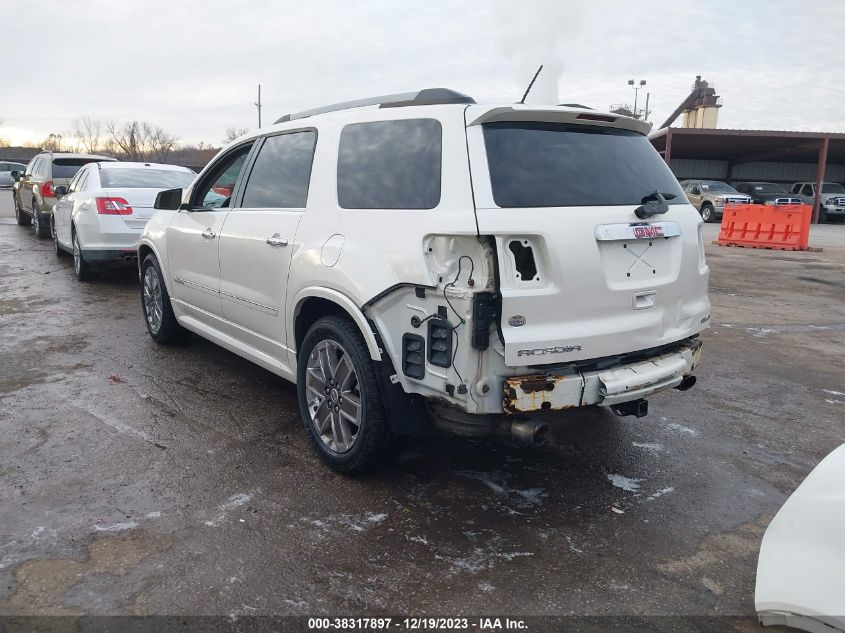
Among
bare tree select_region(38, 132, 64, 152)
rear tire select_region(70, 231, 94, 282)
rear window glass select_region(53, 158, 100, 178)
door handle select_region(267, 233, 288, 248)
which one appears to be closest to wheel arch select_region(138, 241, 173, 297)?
door handle select_region(267, 233, 288, 248)

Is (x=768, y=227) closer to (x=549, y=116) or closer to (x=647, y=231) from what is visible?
(x=647, y=231)

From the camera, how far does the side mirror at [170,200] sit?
5391mm

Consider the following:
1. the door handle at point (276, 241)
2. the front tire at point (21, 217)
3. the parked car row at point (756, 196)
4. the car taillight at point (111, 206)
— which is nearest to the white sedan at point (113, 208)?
the car taillight at point (111, 206)

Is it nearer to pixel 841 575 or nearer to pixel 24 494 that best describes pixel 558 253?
pixel 841 575

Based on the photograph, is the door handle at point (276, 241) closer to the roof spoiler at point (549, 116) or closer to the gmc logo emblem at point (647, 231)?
the roof spoiler at point (549, 116)

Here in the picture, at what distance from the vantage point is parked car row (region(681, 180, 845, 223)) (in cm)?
2616

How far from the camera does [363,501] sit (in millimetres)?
3330

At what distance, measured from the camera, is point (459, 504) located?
3326mm

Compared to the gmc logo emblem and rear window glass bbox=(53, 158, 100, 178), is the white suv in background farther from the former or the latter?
the gmc logo emblem

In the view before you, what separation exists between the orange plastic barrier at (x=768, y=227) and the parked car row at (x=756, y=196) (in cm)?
791

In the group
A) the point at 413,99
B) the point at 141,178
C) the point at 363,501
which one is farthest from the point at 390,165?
the point at 141,178

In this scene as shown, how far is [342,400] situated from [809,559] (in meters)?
2.21

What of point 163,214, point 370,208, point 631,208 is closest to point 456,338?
point 370,208

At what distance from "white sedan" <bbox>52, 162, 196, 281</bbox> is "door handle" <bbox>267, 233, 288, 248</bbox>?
16.9ft
